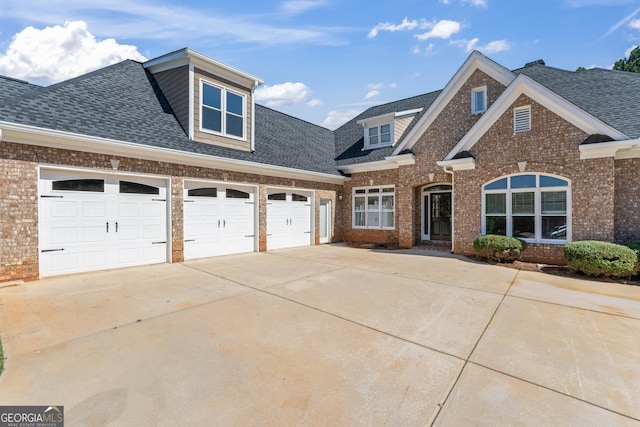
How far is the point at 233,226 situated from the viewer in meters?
10.9

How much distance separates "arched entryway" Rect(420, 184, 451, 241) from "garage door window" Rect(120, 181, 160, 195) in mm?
11014

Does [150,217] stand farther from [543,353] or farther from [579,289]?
[579,289]

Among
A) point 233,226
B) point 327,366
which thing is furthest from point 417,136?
point 327,366

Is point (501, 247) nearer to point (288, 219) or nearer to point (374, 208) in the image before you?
point (374, 208)

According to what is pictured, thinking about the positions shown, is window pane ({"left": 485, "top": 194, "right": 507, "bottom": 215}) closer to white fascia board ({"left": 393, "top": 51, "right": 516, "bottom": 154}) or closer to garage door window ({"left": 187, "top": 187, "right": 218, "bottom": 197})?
white fascia board ({"left": 393, "top": 51, "right": 516, "bottom": 154})

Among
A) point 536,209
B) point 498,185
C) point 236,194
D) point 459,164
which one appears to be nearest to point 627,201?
point 536,209

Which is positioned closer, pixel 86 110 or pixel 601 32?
pixel 86 110

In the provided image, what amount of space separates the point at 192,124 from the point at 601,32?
1452 centimetres

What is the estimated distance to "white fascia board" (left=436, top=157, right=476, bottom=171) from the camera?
10.7 meters

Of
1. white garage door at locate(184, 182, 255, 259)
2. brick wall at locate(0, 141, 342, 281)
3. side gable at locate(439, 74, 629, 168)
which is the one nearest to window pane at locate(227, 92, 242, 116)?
white garage door at locate(184, 182, 255, 259)

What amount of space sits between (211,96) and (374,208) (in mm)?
8789

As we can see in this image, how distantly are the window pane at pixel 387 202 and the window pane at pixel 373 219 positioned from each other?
54 centimetres

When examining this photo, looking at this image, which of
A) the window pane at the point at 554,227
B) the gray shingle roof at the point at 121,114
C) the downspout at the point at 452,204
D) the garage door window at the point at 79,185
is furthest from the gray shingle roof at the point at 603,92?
the garage door window at the point at 79,185

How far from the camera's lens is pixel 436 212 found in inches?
565
